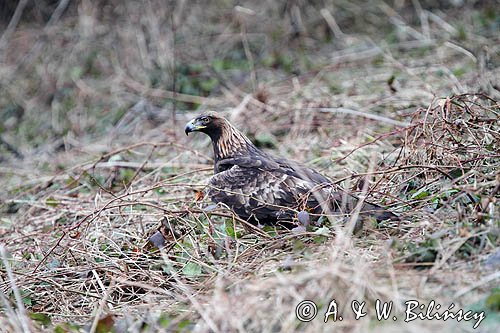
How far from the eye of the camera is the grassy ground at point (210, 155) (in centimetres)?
377

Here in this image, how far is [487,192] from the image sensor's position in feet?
14.6

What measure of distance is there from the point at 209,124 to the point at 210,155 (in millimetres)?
1591

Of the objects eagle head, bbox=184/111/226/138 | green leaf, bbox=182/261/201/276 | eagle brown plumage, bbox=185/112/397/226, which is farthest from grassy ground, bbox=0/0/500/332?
eagle head, bbox=184/111/226/138

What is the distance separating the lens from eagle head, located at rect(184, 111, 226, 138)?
235 inches

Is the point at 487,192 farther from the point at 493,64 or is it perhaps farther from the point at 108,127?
the point at 108,127

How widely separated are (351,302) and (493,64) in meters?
5.13

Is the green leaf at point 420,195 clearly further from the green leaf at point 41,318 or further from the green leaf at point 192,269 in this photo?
the green leaf at point 41,318

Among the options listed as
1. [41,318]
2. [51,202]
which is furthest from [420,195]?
[51,202]

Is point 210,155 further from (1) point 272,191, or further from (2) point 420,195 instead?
(2) point 420,195

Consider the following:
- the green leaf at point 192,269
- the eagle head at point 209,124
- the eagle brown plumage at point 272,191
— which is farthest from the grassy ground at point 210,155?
the eagle head at point 209,124

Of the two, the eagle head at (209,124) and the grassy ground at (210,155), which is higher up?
the eagle head at (209,124)

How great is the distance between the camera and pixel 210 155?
757cm

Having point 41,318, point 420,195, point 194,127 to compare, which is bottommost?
point 41,318

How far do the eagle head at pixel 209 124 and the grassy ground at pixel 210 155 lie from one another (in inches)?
16.4
